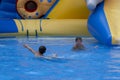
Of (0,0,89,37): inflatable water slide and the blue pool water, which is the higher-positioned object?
(0,0,89,37): inflatable water slide

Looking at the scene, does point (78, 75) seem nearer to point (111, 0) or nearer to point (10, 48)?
point (10, 48)

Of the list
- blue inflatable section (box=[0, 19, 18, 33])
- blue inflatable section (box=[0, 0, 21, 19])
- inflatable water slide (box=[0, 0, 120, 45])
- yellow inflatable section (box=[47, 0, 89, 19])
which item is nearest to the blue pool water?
inflatable water slide (box=[0, 0, 120, 45])

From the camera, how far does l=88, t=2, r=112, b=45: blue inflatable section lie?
7.95 m

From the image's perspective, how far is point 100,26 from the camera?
8.23 metres

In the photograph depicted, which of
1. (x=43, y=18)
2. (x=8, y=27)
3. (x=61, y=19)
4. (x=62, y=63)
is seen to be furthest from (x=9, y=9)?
(x=62, y=63)

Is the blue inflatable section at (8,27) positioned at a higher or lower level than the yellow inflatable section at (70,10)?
lower

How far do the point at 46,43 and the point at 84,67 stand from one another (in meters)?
2.99

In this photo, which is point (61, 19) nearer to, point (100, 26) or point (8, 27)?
point (8, 27)

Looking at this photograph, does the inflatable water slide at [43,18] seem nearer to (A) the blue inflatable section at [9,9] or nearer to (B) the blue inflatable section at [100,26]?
(A) the blue inflatable section at [9,9]

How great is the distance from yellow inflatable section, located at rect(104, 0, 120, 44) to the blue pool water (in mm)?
287

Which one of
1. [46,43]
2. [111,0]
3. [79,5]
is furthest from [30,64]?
[79,5]

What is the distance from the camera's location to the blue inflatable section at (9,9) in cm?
1127

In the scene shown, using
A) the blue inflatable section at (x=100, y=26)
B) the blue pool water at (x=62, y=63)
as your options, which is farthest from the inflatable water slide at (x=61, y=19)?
the blue pool water at (x=62, y=63)

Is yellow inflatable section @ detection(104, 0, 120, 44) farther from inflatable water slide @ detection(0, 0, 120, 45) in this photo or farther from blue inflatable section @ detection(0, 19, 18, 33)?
blue inflatable section @ detection(0, 19, 18, 33)
